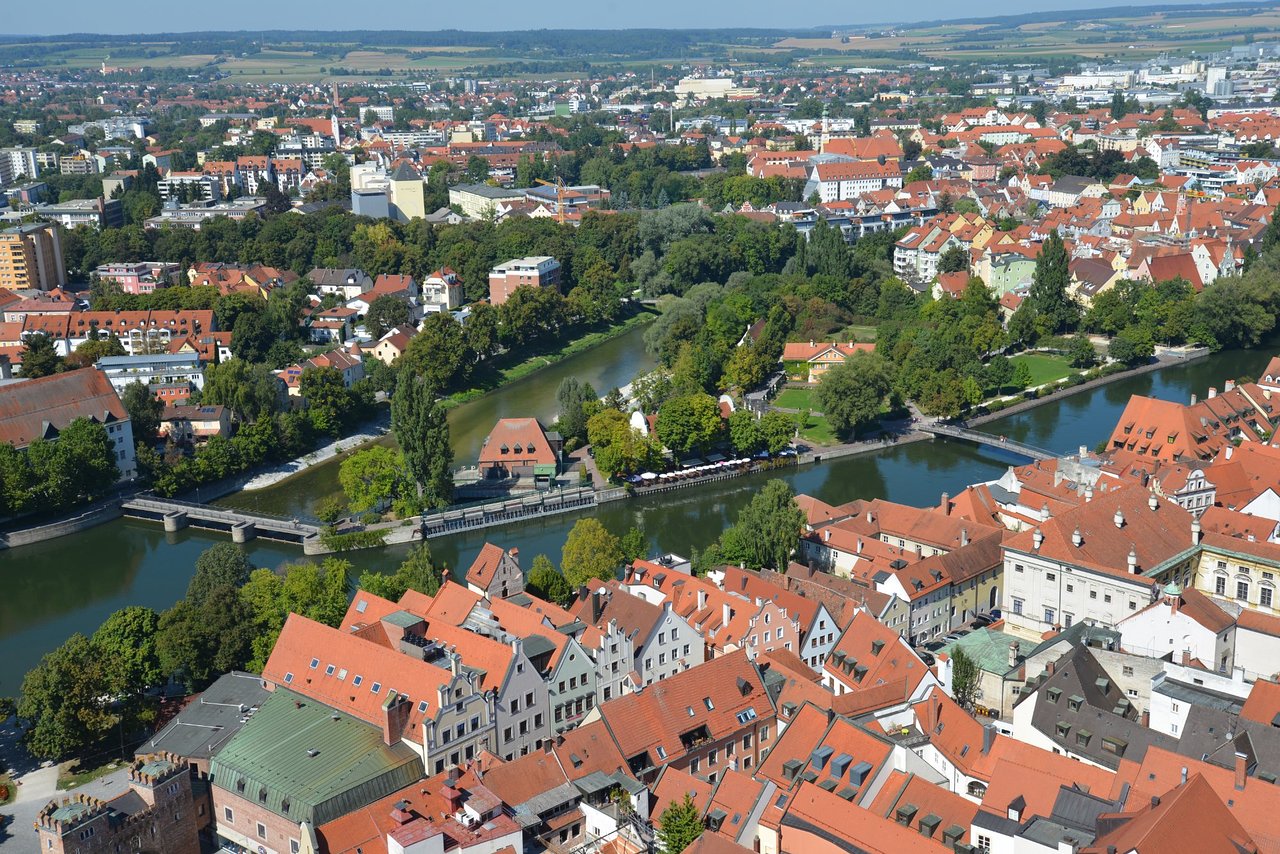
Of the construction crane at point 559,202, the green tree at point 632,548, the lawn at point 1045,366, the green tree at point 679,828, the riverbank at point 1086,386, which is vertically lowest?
the riverbank at point 1086,386

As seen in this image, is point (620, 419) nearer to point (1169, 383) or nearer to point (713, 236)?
point (1169, 383)

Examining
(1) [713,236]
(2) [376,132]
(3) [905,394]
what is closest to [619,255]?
(1) [713,236]

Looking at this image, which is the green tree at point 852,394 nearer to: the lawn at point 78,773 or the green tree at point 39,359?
the lawn at point 78,773

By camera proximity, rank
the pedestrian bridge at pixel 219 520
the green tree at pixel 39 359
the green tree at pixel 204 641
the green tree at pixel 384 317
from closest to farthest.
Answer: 1. the green tree at pixel 204 641
2. the pedestrian bridge at pixel 219 520
3. the green tree at pixel 39 359
4. the green tree at pixel 384 317

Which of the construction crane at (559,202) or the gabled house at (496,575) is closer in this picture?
the gabled house at (496,575)

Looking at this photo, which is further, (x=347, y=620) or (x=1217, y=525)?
(x=1217, y=525)

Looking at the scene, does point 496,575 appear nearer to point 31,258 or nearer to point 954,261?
point 954,261

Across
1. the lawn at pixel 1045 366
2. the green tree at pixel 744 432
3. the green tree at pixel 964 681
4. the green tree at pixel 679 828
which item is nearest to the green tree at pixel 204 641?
the green tree at pixel 679 828
